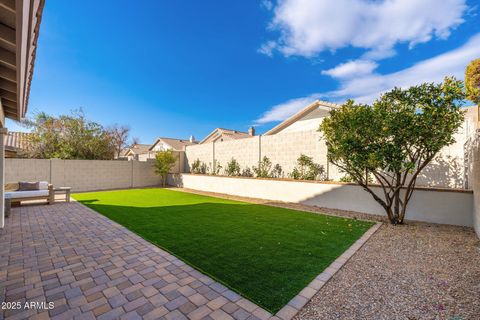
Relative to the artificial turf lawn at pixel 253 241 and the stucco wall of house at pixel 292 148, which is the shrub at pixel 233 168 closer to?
the stucco wall of house at pixel 292 148

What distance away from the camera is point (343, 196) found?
27.6 feet

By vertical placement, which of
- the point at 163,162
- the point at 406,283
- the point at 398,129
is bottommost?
the point at 406,283

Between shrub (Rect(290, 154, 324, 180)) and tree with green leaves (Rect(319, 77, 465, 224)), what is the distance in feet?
10.3

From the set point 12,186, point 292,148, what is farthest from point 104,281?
point 12,186

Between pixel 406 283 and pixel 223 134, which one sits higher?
pixel 223 134

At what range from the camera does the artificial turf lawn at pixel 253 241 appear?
3.17 m

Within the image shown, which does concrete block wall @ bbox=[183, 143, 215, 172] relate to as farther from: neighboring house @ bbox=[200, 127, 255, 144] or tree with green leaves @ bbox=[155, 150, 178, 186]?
neighboring house @ bbox=[200, 127, 255, 144]

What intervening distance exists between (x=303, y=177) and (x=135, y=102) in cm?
1503

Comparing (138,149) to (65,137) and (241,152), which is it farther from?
(241,152)

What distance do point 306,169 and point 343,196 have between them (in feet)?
8.22

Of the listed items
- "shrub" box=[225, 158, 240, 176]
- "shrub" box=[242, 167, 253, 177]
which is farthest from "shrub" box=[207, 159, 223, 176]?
"shrub" box=[242, 167, 253, 177]

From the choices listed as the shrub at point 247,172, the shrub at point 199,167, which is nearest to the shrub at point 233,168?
the shrub at point 247,172

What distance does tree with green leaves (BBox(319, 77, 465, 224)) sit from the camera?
5.41 metres

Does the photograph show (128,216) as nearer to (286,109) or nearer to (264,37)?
(264,37)
